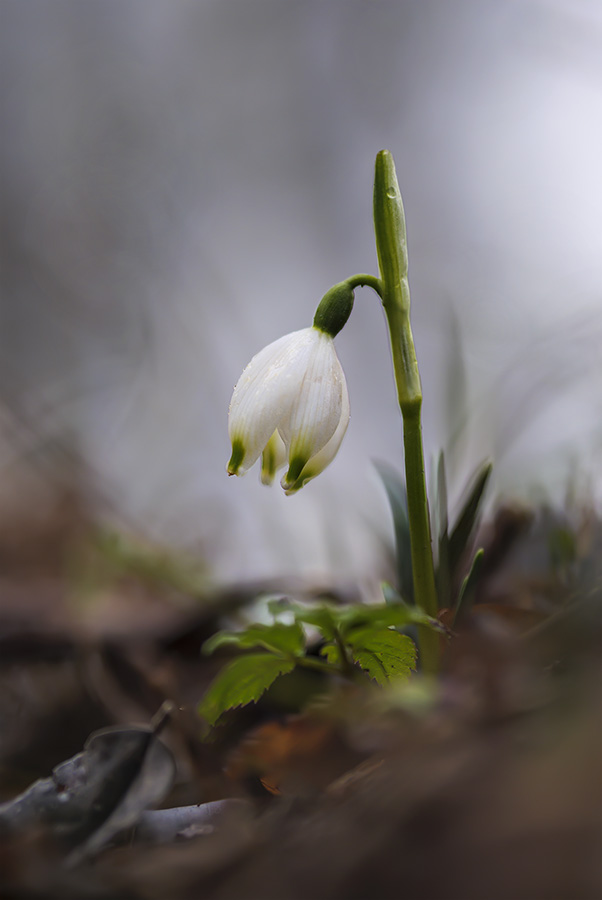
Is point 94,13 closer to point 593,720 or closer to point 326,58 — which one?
point 326,58

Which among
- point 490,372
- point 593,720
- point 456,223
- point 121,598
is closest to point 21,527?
point 121,598

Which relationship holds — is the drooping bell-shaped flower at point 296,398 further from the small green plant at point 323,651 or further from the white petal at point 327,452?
the small green plant at point 323,651

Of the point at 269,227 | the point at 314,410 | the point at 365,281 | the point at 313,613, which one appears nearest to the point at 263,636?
the point at 313,613


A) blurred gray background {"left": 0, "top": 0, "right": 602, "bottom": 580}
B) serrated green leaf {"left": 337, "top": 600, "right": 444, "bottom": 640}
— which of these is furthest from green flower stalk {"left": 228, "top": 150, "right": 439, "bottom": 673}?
blurred gray background {"left": 0, "top": 0, "right": 602, "bottom": 580}

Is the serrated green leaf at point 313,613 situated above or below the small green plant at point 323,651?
above

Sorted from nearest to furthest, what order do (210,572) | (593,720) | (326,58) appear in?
(593,720) → (210,572) → (326,58)

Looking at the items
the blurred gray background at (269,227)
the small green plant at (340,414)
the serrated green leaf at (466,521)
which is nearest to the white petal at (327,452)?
the small green plant at (340,414)
